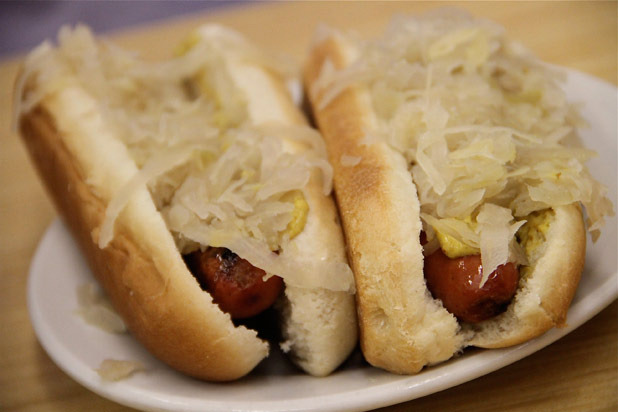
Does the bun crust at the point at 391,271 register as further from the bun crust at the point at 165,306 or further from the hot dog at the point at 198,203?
the bun crust at the point at 165,306

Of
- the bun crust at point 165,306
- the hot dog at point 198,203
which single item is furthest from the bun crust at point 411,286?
the bun crust at point 165,306

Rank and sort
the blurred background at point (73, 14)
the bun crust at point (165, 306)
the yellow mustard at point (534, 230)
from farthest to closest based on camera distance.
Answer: the blurred background at point (73, 14)
the bun crust at point (165, 306)
the yellow mustard at point (534, 230)

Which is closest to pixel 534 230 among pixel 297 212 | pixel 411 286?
pixel 411 286

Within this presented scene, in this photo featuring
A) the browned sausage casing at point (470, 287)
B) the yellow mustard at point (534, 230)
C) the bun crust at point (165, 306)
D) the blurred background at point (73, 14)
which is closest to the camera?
the browned sausage casing at point (470, 287)

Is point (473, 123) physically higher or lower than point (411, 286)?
higher

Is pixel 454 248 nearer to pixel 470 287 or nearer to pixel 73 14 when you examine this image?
pixel 470 287

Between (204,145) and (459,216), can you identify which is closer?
(459,216)

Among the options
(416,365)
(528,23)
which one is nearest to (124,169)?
(416,365)
